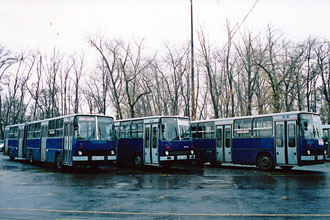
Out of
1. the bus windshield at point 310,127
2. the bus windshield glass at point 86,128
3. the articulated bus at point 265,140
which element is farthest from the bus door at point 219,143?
the bus windshield glass at point 86,128

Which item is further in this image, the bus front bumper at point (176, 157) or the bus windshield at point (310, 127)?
the bus front bumper at point (176, 157)

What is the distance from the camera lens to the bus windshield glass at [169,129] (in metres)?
18.5

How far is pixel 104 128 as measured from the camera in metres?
18.6

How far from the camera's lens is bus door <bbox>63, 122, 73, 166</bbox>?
18.2m

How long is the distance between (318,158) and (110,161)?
10472mm

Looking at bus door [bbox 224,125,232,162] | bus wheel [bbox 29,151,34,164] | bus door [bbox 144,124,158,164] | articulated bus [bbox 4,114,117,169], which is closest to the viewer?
articulated bus [bbox 4,114,117,169]

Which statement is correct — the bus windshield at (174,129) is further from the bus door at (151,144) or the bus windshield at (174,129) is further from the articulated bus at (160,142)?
the bus door at (151,144)

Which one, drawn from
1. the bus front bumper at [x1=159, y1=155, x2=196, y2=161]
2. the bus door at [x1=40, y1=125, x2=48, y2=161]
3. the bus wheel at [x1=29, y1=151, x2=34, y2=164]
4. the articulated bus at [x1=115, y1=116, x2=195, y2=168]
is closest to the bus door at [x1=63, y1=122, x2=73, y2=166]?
the bus door at [x1=40, y1=125, x2=48, y2=161]

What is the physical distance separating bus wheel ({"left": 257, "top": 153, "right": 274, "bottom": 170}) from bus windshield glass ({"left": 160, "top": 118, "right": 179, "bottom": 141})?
4.60 meters

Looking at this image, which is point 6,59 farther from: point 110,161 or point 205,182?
point 205,182

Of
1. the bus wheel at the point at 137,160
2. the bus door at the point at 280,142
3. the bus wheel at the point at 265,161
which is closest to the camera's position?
the bus door at the point at 280,142

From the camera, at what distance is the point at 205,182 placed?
44.3 ft

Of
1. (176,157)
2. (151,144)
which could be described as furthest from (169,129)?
(176,157)

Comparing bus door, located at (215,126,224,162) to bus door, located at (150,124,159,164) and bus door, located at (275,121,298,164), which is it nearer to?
bus door, located at (275,121,298,164)
